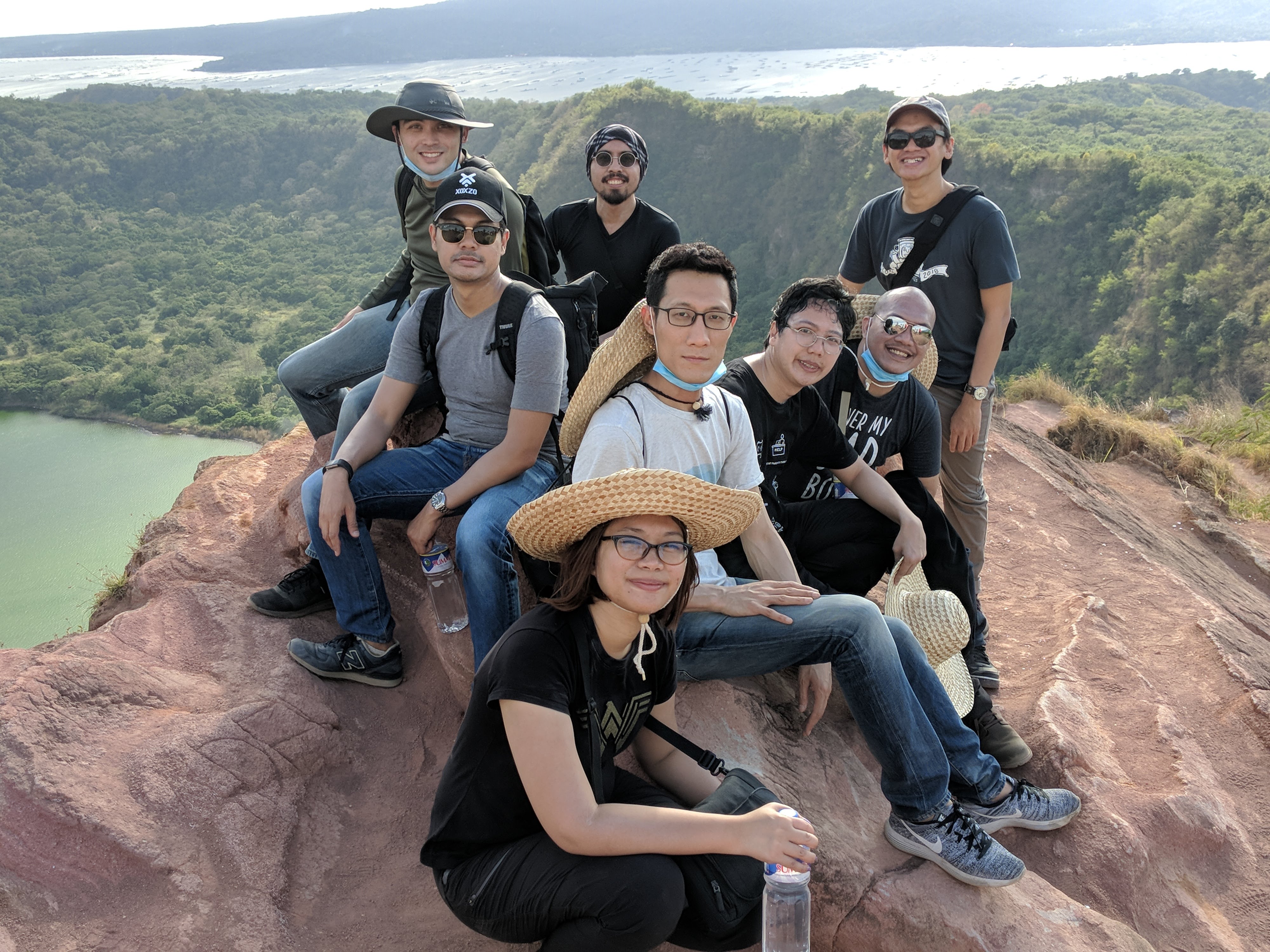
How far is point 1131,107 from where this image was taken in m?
66.8

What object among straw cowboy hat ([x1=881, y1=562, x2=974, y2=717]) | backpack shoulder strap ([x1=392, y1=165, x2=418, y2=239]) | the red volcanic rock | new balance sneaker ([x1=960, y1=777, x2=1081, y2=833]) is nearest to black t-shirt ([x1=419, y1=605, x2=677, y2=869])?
the red volcanic rock

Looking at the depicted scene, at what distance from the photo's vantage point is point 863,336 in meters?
3.71

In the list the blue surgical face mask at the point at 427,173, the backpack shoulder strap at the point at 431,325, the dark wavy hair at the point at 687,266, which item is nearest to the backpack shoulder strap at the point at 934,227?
the dark wavy hair at the point at 687,266

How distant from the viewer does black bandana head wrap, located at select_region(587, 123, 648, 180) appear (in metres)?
4.43

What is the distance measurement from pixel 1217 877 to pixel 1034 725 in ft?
2.70

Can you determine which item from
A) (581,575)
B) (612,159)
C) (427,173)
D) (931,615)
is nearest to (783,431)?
(931,615)

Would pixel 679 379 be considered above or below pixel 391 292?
above

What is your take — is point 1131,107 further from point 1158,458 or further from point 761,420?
point 761,420

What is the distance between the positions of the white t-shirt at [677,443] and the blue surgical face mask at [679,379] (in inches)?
2.7

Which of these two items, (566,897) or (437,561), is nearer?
(566,897)

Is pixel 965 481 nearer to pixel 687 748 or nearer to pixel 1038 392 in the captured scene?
pixel 687 748

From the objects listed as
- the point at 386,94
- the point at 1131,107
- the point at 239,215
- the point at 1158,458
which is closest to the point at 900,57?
the point at 1131,107

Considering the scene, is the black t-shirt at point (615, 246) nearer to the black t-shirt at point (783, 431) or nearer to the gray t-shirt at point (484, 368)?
the gray t-shirt at point (484, 368)

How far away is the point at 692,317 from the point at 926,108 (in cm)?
213
